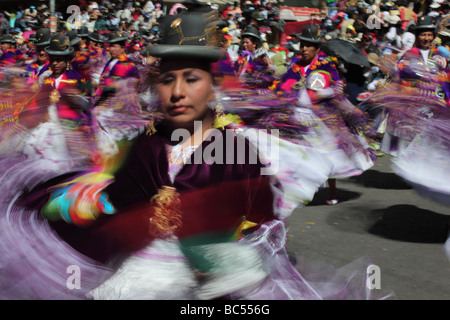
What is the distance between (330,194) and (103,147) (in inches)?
199

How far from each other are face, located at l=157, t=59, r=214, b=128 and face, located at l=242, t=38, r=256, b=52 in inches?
329

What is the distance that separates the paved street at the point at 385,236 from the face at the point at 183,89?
8.57 ft

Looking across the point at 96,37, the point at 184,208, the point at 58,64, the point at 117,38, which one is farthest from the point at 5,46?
the point at 184,208

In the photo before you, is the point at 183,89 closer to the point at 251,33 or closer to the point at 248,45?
the point at 248,45

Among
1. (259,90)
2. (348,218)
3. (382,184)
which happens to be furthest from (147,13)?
(259,90)

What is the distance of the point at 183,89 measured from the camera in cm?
240

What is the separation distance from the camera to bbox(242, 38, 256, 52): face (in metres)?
10.7

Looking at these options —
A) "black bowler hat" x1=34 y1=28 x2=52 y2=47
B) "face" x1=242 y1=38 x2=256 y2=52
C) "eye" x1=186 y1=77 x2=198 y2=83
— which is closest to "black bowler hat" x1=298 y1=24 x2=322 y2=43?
"face" x1=242 y1=38 x2=256 y2=52

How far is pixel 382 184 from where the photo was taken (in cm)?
878

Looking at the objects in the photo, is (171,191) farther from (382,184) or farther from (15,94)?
(382,184)

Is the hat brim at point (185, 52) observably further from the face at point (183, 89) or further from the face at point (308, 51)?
the face at point (308, 51)

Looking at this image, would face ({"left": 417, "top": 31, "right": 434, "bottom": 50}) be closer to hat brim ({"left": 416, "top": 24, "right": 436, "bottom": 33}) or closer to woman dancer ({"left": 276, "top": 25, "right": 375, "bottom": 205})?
hat brim ({"left": 416, "top": 24, "right": 436, "bottom": 33})

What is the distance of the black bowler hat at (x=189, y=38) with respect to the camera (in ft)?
7.86
